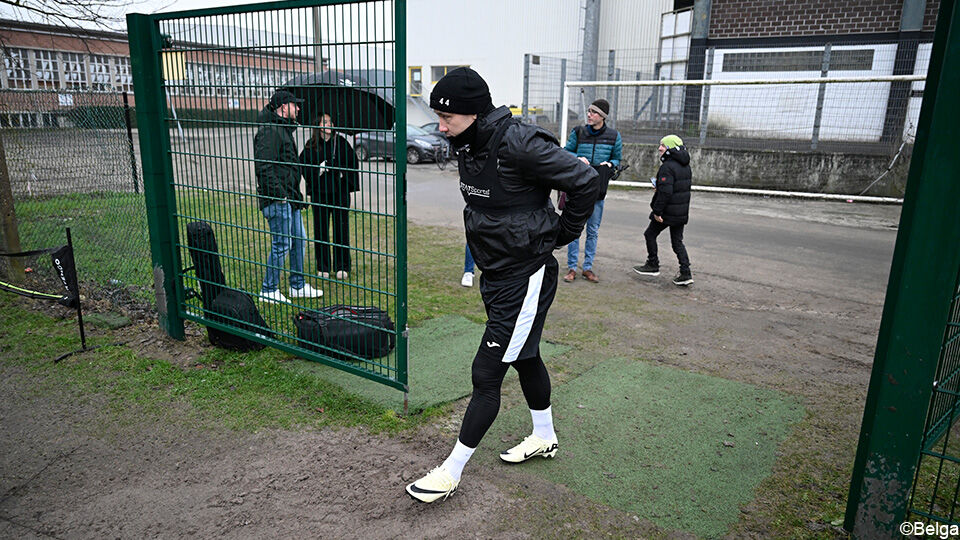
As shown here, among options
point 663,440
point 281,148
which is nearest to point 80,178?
point 281,148

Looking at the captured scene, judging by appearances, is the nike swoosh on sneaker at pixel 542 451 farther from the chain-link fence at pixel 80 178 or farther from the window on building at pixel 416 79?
the window on building at pixel 416 79

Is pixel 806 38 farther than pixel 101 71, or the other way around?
pixel 806 38

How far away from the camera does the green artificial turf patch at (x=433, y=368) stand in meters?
4.20

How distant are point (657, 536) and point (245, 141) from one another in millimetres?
3431

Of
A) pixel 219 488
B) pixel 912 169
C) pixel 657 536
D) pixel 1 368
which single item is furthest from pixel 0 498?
pixel 912 169

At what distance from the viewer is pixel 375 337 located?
4.45 m

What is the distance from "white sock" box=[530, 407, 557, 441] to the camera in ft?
11.3

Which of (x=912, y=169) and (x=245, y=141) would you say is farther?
(x=245, y=141)

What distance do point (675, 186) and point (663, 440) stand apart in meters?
3.83

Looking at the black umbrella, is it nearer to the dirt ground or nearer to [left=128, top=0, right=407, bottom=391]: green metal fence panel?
[left=128, top=0, right=407, bottom=391]: green metal fence panel

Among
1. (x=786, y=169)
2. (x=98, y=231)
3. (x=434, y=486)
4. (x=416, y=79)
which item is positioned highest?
(x=416, y=79)

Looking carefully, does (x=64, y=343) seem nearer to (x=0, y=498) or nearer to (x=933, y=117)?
(x=0, y=498)

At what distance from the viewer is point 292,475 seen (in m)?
3.32

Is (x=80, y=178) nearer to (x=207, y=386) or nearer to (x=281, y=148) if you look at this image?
(x=207, y=386)
